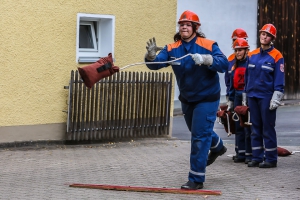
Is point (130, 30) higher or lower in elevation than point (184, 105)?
higher

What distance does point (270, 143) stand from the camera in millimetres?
10422

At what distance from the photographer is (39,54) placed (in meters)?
12.5

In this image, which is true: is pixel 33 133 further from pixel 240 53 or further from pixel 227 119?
pixel 240 53

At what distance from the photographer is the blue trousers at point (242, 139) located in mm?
10878

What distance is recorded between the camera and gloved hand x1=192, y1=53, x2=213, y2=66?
8078 mm

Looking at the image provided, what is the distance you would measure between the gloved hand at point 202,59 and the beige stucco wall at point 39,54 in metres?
4.81

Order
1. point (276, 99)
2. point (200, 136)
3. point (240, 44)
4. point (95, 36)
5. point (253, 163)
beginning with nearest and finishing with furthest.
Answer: point (200, 136)
point (276, 99)
point (253, 163)
point (240, 44)
point (95, 36)

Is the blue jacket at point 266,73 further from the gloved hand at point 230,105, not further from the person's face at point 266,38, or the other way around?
the gloved hand at point 230,105

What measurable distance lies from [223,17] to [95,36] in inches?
459

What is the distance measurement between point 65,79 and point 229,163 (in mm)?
3404

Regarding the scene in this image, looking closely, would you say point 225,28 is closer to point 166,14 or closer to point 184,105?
point 166,14

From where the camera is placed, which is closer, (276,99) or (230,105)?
(276,99)

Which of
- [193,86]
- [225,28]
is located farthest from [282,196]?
[225,28]

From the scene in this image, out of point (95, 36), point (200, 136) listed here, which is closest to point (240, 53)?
point (200, 136)
